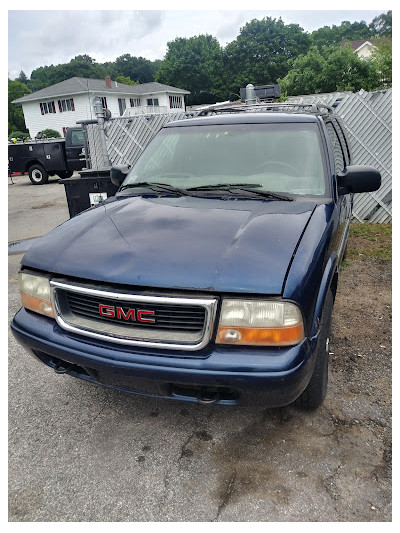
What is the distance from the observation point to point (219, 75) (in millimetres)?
61281

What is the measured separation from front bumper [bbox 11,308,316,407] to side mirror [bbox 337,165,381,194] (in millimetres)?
1427

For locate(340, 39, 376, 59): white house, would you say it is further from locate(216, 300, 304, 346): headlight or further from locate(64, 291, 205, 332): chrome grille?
locate(64, 291, 205, 332): chrome grille

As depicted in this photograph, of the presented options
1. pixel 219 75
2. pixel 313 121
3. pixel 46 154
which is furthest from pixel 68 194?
pixel 219 75

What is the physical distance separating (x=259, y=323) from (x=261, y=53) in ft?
217

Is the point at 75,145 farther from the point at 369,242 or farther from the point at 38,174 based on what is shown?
the point at 369,242

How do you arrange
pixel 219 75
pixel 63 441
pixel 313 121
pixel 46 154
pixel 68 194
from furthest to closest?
pixel 219 75 → pixel 46 154 → pixel 68 194 → pixel 313 121 → pixel 63 441

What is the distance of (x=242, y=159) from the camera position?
3.18 m

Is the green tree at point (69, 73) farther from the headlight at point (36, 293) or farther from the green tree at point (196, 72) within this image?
the headlight at point (36, 293)

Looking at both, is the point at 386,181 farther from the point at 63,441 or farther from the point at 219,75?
the point at 219,75

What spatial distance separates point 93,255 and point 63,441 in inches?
46.0

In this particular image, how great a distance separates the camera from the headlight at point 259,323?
1.94m

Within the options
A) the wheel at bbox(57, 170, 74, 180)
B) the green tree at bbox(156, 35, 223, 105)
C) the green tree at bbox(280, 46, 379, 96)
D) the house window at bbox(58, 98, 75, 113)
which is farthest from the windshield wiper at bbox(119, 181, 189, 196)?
the green tree at bbox(156, 35, 223, 105)

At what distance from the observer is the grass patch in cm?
575

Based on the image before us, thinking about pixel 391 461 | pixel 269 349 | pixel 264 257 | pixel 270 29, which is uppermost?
pixel 270 29
